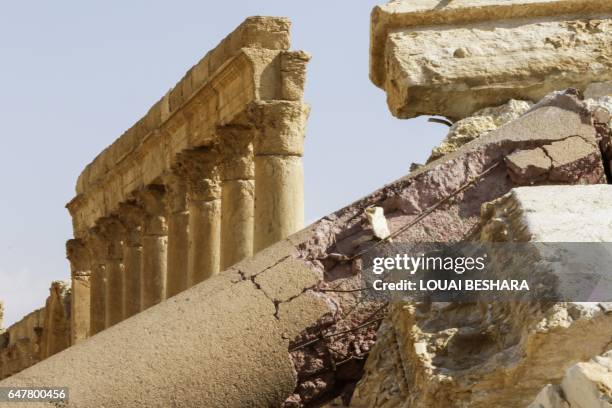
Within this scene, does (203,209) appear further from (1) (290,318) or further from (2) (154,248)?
(1) (290,318)

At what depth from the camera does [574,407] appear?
3012 mm

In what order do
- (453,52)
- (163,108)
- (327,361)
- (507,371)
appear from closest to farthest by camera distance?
1. (507,371)
2. (327,361)
3. (453,52)
4. (163,108)

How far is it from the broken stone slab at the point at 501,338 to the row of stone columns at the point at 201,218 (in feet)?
31.1

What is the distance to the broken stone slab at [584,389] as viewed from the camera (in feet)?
9.60

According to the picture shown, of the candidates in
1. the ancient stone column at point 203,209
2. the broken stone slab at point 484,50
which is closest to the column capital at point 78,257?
the ancient stone column at point 203,209

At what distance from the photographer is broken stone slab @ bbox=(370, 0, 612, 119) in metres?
6.79

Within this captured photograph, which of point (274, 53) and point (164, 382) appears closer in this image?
point (164, 382)

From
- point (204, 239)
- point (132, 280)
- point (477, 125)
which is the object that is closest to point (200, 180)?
point (204, 239)

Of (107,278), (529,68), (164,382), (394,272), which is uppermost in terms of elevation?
(107,278)

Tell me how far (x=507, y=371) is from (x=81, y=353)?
1.72 meters

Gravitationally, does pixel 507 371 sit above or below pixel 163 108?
below

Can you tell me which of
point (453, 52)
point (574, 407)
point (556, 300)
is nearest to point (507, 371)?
point (556, 300)

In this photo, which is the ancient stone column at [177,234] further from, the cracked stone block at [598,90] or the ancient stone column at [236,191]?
the cracked stone block at [598,90]

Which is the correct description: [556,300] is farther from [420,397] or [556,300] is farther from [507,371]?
[420,397]
